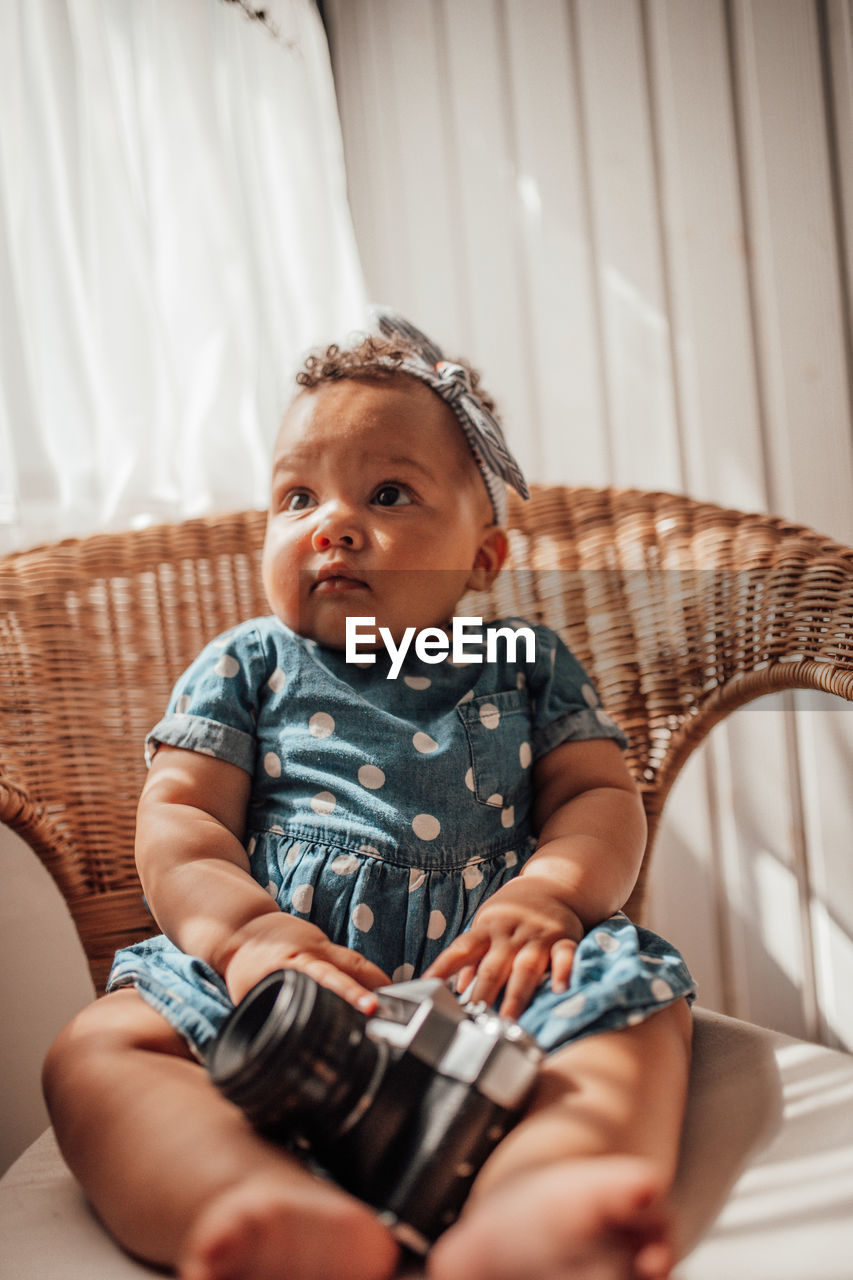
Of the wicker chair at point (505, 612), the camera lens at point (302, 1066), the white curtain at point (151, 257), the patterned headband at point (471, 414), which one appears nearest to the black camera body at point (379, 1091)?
the camera lens at point (302, 1066)

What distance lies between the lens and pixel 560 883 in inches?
29.7

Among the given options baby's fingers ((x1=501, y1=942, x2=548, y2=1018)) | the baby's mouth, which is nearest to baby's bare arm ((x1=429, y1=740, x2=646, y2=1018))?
baby's fingers ((x1=501, y1=942, x2=548, y2=1018))

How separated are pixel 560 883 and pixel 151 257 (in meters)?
0.94

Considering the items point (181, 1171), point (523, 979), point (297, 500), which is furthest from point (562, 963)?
point (297, 500)

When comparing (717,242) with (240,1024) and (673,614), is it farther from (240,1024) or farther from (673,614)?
(240,1024)

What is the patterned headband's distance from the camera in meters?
0.95

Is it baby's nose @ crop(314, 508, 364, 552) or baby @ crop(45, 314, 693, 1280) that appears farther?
baby's nose @ crop(314, 508, 364, 552)

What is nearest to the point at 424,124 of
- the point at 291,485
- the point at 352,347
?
the point at 352,347

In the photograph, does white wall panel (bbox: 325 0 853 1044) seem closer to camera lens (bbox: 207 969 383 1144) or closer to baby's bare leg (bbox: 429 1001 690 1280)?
baby's bare leg (bbox: 429 1001 690 1280)

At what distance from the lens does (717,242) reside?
130 cm

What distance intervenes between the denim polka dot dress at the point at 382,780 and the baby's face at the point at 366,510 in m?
0.06

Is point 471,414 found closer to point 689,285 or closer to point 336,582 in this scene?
point 336,582

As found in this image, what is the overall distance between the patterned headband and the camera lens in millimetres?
581

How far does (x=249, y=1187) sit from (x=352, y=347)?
0.80 metres
